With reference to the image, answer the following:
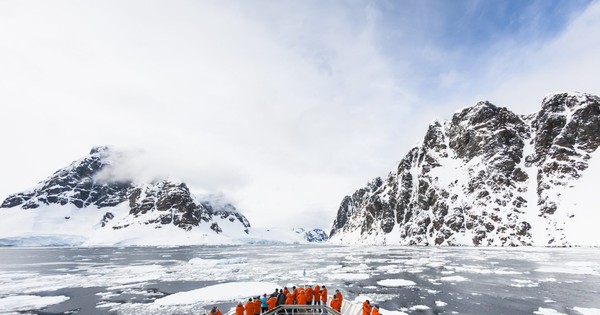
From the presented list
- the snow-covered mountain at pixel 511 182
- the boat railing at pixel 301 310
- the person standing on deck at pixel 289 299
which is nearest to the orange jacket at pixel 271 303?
the boat railing at pixel 301 310

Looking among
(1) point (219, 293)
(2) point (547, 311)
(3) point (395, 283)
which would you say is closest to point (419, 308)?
(2) point (547, 311)

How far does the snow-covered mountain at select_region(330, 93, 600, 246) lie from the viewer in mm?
123125

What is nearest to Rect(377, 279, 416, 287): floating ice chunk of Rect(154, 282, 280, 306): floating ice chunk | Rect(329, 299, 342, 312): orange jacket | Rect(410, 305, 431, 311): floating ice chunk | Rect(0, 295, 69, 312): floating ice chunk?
Rect(410, 305, 431, 311): floating ice chunk

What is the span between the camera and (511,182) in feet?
493

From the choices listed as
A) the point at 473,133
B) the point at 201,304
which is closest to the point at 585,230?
the point at 473,133

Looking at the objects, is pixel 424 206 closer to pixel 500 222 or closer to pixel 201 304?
pixel 500 222

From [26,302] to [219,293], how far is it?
724 inches

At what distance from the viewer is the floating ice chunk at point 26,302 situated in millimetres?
27984

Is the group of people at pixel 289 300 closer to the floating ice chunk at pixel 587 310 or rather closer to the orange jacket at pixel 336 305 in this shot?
the orange jacket at pixel 336 305

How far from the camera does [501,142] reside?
16525 centimetres

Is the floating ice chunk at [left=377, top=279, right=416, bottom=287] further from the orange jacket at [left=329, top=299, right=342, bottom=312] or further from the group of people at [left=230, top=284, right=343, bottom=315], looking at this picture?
the orange jacket at [left=329, top=299, right=342, bottom=312]

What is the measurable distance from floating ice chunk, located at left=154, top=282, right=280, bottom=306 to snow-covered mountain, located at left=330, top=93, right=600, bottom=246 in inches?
4703

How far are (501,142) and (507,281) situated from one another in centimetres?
15377

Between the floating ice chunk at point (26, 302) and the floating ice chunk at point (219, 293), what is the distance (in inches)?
416
